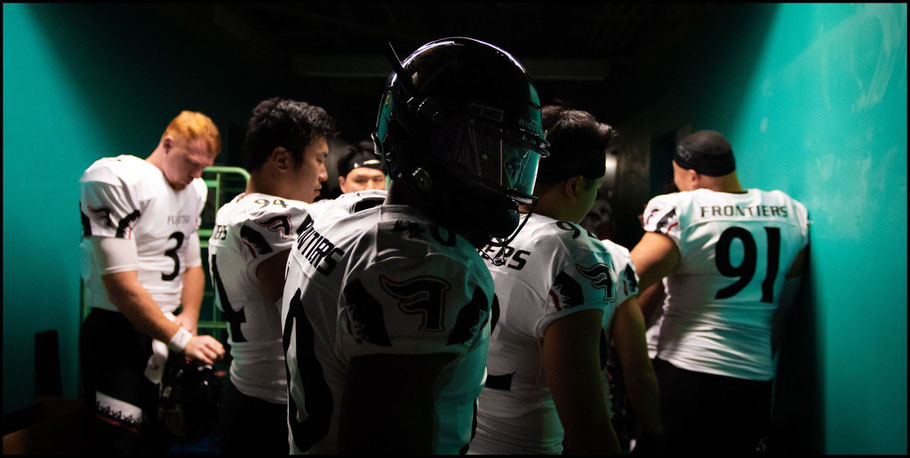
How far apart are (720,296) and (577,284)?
1426mm

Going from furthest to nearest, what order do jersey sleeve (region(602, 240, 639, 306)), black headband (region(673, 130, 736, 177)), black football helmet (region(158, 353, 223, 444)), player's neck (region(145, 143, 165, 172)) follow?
player's neck (region(145, 143, 165, 172))
black headband (region(673, 130, 736, 177))
black football helmet (region(158, 353, 223, 444))
jersey sleeve (region(602, 240, 639, 306))

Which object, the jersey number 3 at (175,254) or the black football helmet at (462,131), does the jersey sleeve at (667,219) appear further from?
the jersey number 3 at (175,254)

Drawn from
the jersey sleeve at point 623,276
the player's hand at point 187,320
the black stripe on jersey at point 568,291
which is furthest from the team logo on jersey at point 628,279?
the player's hand at point 187,320

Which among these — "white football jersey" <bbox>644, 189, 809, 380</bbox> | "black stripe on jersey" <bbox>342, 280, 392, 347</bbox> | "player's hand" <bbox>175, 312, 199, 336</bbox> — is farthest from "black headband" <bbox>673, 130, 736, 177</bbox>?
"player's hand" <bbox>175, 312, 199, 336</bbox>

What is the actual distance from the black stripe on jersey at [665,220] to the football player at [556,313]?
30.3 inches

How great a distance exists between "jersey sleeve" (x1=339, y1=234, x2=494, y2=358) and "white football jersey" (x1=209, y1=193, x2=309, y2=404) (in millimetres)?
897

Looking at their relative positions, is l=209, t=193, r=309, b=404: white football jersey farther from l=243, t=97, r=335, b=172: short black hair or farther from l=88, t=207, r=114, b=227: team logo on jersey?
l=88, t=207, r=114, b=227: team logo on jersey

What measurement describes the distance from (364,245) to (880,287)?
1957 mm

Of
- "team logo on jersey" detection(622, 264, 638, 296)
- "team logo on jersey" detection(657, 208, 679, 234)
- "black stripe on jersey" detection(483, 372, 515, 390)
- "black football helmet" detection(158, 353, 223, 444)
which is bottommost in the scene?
"black football helmet" detection(158, 353, 223, 444)

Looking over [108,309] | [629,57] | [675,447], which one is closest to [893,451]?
[675,447]

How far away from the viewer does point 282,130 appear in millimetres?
1859

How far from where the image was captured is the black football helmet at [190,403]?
2.04m

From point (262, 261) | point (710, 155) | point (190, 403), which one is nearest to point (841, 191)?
point (710, 155)

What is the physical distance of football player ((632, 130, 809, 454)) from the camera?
2.28m
